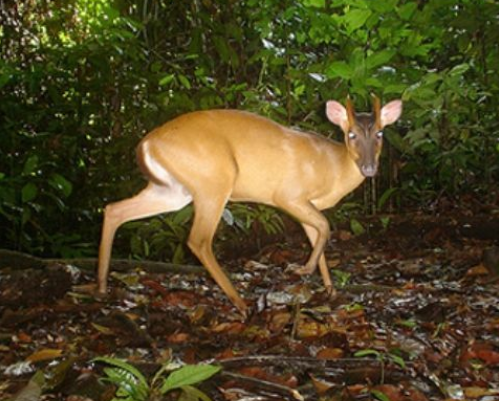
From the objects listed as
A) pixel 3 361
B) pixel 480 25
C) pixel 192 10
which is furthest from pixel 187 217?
pixel 480 25

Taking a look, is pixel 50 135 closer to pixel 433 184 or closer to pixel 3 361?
pixel 3 361

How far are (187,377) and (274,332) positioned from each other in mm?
1021

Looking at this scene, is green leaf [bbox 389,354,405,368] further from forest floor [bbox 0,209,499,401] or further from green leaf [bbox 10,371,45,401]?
green leaf [bbox 10,371,45,401]

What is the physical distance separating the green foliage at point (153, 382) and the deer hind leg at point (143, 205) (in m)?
1.49

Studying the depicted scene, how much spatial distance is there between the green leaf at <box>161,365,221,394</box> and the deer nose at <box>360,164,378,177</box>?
182 centimetres

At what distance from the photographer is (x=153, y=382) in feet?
8.22

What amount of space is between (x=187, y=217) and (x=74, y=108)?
1349 millimetres

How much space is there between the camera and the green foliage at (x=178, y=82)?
5.12 m

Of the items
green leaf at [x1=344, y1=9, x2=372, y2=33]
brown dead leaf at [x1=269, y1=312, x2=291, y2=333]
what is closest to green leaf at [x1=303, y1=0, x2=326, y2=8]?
green leaf at [x1=344, y1=9, x2=372, y2=33]

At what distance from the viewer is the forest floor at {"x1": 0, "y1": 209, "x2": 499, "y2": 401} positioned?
268cm

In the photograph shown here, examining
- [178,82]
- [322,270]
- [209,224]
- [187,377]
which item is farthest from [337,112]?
[187,377]

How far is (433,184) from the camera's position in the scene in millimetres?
7348

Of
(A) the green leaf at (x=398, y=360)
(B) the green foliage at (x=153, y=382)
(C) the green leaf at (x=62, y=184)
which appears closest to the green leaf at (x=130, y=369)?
(B) the green foliage at (x=153, y=382)

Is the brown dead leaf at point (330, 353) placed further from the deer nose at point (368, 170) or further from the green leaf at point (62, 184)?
the green leaf at point (62, 184)
